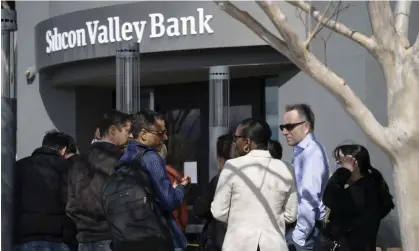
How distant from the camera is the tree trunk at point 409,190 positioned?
4.96m

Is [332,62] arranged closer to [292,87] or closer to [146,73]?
[292,87]

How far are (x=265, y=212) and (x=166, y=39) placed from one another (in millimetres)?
6489

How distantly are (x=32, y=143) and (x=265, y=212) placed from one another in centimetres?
939

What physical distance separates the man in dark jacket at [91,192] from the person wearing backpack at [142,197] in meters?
0.59

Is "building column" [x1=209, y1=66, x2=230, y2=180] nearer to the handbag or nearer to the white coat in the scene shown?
the handbag

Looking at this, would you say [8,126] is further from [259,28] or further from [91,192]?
[259,28]

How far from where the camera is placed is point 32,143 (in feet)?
47.7

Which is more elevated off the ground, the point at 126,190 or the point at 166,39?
the point at 166,39

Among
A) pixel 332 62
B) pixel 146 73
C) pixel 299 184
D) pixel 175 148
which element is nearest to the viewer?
pixel 299 184

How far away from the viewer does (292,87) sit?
11.8 m

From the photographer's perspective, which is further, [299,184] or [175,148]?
[175,148]

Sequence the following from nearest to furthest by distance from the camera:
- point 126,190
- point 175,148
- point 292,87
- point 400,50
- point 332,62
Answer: point 400,50 → point 126,190 → point 332,62 → point 292,87 → point 175,148

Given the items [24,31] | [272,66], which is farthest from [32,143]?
[272,66]

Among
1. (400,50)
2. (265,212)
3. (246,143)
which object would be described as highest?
(400,50)
